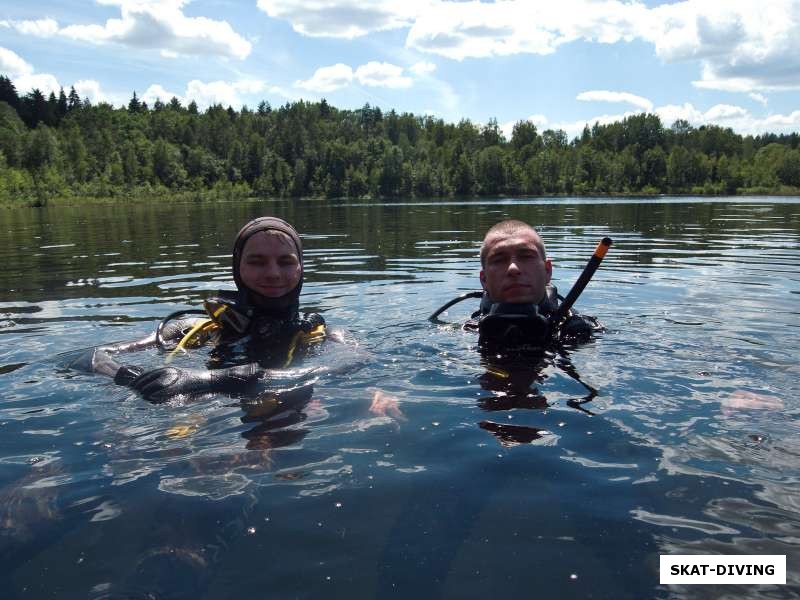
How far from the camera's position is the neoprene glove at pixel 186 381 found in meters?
4.18

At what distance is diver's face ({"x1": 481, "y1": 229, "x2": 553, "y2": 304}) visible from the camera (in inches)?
202

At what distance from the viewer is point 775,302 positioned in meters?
8.14

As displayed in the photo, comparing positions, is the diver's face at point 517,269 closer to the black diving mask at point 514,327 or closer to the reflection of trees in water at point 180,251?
the black diving mask at point 514,327

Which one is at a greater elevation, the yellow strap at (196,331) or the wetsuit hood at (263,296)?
the wetsuit hood at (263,296)

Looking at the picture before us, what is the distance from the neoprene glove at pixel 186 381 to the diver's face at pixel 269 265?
86 centimetres

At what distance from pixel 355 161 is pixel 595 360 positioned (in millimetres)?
138125

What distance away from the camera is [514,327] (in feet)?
17.0

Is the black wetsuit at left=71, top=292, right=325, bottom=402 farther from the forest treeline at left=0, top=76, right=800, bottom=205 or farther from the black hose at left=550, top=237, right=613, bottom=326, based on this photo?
the forest treeline at left=0, top=76, right=800, bottom=205

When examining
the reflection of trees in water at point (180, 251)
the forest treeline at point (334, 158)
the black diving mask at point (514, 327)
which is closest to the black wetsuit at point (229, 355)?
the black diving mask at point (514, 327)

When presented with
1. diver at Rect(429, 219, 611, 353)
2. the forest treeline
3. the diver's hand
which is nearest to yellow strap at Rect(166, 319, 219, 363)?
the diver's hand

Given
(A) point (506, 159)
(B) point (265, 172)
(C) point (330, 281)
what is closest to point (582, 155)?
(A) point (506, 159)

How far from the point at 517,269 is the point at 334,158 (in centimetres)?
13699

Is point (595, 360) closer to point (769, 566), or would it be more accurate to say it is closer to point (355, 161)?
point (769, 566)

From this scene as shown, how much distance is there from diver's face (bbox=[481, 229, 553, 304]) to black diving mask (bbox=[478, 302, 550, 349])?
0.10m
